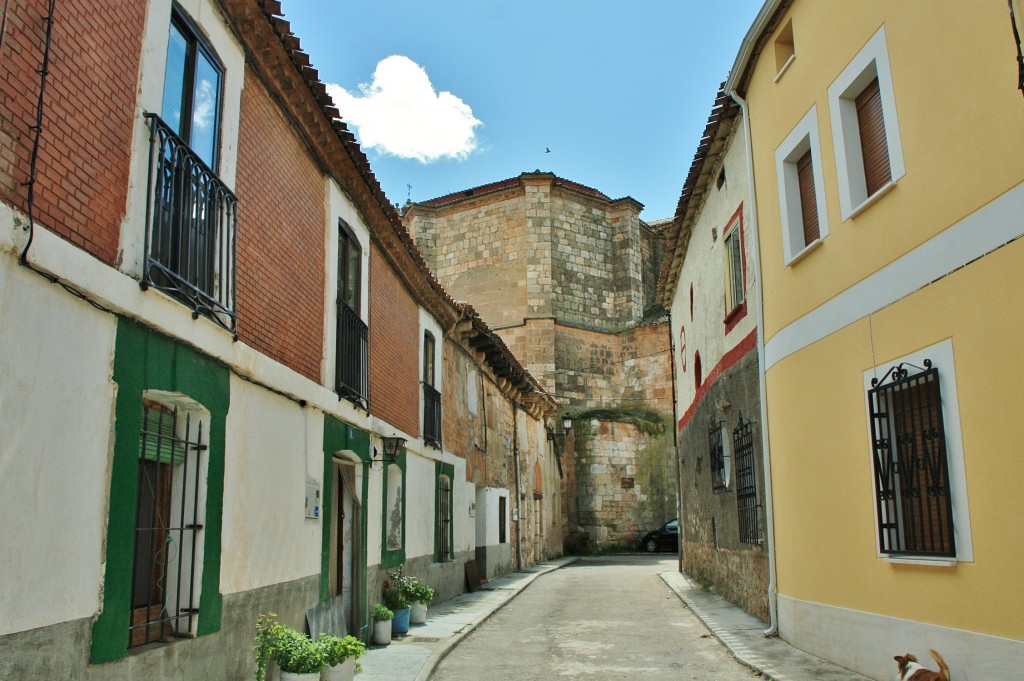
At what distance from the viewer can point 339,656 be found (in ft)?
22.9

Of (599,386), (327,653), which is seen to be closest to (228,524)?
(327,653)

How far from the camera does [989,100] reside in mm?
5852

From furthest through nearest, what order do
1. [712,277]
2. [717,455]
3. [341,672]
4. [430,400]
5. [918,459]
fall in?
[430,400], [712,277], [717,455], [341,672], [918,459]

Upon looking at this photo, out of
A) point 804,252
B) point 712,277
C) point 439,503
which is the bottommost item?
point 439,503

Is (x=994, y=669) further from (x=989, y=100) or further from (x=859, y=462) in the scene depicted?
(x=989, y=100)

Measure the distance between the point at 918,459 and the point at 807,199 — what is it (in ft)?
11.5

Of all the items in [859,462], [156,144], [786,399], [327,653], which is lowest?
[327,653]

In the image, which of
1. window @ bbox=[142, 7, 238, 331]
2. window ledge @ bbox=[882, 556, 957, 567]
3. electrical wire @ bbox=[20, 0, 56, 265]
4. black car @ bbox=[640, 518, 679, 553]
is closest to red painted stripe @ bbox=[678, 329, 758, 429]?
window ledge @ bbox=[882, 556, 957, 567]

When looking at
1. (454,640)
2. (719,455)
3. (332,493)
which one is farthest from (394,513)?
(719,455)

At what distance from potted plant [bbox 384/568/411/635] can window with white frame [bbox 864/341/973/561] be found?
5988 mm

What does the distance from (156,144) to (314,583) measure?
4699mm

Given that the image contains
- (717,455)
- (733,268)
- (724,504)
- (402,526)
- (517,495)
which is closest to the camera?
(402,526)

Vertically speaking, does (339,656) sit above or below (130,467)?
below

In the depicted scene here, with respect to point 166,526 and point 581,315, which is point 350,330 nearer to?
point 166,526
